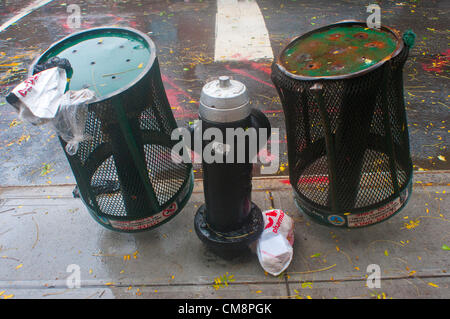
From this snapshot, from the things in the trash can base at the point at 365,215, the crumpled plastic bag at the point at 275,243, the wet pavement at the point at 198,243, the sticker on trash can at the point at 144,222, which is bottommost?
the wet pavement at the point at 198,243

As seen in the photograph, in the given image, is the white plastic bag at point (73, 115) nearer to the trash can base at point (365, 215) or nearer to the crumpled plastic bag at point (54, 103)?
the crumpled plastic bag at point (54, 103)

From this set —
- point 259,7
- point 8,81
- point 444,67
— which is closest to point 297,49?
point 444,67

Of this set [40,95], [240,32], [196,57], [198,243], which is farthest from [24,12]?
[198,243]

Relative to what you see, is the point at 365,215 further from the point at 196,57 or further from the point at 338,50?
the point at 196,57

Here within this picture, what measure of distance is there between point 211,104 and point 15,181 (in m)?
2.49

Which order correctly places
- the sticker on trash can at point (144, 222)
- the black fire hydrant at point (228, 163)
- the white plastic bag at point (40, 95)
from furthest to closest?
1. the sticker on trash can at point (144, 222)
2. the black fire hydrant at point (228, 163)
3. the white plastic bag at point (40, 95)

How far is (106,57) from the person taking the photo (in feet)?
7.24

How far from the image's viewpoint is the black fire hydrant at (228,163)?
6.22 ft

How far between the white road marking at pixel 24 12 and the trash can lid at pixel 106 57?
6120 mm

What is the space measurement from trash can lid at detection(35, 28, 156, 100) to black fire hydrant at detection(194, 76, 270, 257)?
18.7 inches

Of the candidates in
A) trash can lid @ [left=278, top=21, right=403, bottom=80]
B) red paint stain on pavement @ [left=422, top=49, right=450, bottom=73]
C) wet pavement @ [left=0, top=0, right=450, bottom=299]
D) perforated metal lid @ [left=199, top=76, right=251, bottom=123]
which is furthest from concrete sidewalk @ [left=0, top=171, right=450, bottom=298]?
red paint stain on pavement @ [left=422, top=49, right=450, bottom=73]

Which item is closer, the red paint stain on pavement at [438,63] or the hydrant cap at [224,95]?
the hydrant cap at [224,95]

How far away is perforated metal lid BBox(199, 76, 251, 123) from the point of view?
Answer: 1861mm

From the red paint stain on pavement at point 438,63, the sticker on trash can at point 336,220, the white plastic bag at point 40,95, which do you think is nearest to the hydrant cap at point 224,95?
the white plastic bag at point 40,95
